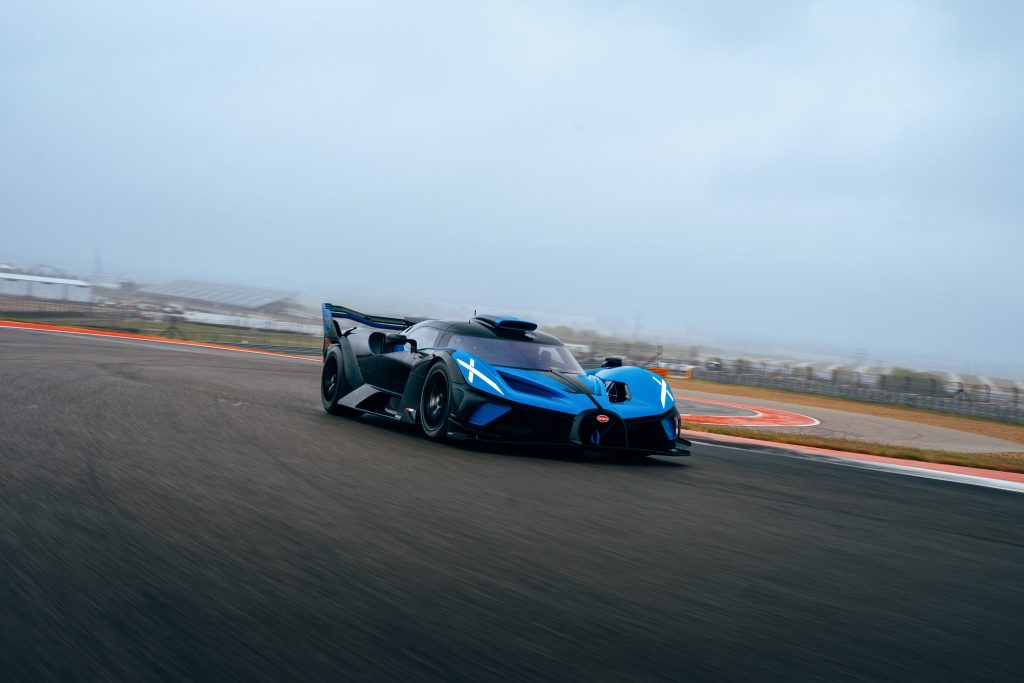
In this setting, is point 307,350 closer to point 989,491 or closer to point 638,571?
point 989,491

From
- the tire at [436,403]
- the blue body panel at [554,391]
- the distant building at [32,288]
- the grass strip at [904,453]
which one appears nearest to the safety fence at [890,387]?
the grass strip at [904,453]

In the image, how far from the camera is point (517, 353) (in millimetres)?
8711

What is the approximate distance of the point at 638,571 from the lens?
3.93 meters

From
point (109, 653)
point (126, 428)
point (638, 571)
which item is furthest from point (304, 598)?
point (126, 428)

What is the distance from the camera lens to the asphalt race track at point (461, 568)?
2.71 meters

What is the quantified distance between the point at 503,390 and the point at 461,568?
4031 mm

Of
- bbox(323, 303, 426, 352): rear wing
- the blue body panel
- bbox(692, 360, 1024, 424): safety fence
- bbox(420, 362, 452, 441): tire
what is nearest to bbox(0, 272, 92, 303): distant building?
bbox(692, 360, 1024, 424): safety fence

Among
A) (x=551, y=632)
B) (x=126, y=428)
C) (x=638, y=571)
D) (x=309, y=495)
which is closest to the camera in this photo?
A: (x=551, y=632)

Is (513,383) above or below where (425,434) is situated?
above

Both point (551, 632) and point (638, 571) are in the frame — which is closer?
point (551, 632)

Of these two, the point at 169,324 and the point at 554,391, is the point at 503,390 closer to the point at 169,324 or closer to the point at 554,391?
the point at 554,391

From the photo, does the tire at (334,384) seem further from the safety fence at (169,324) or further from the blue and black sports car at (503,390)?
the safety fence at (169,324)

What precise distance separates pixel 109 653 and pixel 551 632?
1310mm

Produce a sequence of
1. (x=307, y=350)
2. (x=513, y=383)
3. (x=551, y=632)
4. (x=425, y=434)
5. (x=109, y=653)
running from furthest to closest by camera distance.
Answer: (x=307, y=350) → (x=425, y=434) → (x=513, y=383) → (x=551, y=632) → (x=109, y=653)
